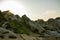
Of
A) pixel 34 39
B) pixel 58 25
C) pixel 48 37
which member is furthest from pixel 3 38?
pixel 58 25

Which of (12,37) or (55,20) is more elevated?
(55,20)

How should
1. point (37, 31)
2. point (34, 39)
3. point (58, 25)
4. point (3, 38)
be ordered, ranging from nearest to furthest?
point (3, 38) < point (34, 39) < point (37, 31) < point (58, 25)

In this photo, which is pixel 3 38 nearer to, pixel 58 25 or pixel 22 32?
pixel 22 32

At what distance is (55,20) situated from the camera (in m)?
21.5

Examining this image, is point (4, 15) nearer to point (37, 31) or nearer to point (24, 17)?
point (24, 17)

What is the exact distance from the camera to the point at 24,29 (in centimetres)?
1666

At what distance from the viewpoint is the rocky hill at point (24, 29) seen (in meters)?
14.2

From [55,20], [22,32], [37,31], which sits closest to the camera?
[22,32]

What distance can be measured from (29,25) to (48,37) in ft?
11.4

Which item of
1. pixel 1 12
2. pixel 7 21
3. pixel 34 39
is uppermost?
pixel 1 12

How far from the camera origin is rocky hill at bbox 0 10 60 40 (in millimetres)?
14167

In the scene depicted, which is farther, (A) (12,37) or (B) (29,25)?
(B) (29,25)

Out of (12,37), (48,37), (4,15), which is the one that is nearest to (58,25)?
(48,37)

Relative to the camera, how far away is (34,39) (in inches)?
549
